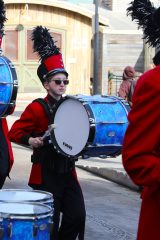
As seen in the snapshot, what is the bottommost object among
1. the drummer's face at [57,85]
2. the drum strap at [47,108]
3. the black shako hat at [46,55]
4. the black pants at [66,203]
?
the black pants at [66,203]

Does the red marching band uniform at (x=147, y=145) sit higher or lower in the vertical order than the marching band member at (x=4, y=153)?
higher

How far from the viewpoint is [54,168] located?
4.77 meters

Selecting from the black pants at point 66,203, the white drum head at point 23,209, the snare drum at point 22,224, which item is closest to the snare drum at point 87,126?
the black pants at point 66,203

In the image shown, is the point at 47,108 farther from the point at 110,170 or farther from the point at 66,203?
the point at 110,170

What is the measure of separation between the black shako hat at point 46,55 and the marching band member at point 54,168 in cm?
8

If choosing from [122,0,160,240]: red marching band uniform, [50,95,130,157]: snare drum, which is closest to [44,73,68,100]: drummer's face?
[50,95,130,157]: snare drum

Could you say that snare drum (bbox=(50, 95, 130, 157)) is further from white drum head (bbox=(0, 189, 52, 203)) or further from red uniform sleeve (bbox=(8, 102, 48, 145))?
white drum head (bbox=(0, 189, 52, 203))

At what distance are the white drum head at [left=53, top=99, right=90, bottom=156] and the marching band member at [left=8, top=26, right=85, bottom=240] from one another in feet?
0.40

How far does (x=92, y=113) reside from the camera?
15.2 feet

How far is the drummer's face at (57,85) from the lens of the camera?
4.97 meters

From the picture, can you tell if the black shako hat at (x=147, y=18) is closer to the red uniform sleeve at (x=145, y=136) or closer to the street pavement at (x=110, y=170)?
the red uniform sleeve at (x=145, y=136)

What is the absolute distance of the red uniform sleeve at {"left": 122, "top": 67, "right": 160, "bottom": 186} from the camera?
103 inches

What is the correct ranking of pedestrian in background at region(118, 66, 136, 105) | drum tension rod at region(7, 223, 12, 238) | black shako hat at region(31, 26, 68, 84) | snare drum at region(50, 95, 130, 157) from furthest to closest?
pedestrian in background at region(118, 66, 136, 105) → black shako hat at region(31, 26, 68, 84) → snare drum at region(50, 95, 130, 157) → drum tension rod at region(7, 223, 12, 238)

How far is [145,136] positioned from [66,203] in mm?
2256
